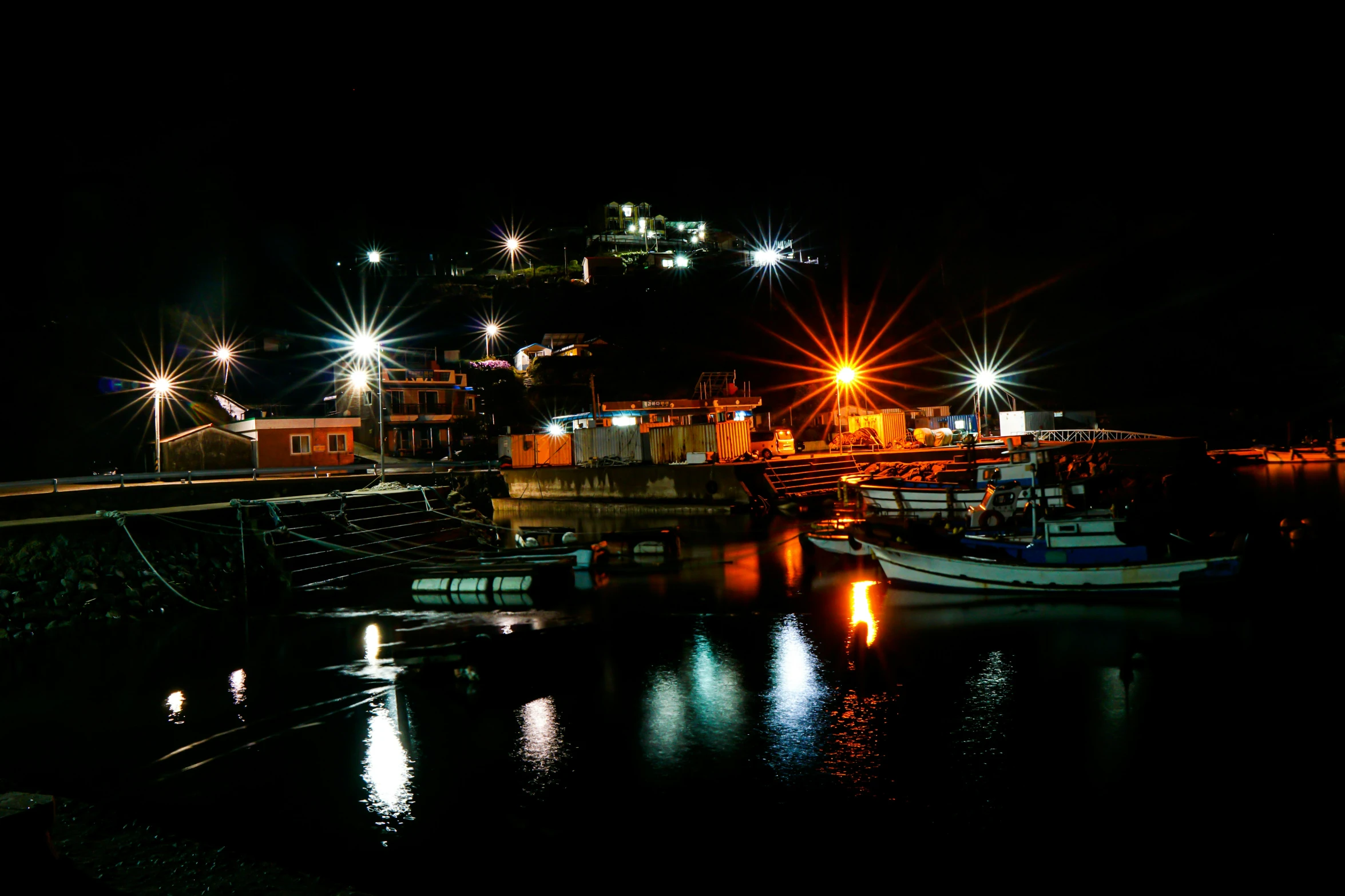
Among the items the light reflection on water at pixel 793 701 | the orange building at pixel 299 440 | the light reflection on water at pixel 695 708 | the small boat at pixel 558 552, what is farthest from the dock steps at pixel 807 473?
the light reflection on water at pixel 695 708

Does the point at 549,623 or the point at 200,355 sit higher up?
the point at 200,355

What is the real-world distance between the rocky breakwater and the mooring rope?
77mm

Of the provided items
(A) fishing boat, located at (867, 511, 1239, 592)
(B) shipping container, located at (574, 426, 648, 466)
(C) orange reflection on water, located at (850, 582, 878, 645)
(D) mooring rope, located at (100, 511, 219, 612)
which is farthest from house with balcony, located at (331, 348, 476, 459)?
(A) fishing boat, located at (867, 511, 1239, 592)

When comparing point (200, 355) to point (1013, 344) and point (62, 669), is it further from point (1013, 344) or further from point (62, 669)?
point (1013, 344)

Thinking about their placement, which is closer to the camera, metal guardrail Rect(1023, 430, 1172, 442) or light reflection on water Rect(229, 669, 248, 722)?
light reflection on water Rect(229, 669, 248, 722)

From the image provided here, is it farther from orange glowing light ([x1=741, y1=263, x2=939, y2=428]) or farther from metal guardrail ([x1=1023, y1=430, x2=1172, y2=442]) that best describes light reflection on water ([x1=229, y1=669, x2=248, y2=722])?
orange glowing light ([x1=741, y1=263, x2=939, y2=428])

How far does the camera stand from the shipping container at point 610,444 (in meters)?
46.2

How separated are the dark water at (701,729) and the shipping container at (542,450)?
30248 millimetres

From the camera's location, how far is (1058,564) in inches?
745

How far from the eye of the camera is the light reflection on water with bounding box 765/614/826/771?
10.6m

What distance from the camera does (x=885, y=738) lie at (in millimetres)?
11008

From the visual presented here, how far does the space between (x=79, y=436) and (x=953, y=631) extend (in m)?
50.4

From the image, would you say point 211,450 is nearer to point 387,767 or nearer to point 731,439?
point 731,439

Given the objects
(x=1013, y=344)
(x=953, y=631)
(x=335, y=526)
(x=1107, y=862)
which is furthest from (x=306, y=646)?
(x=1013, y=344)
